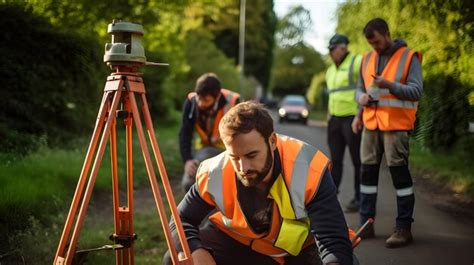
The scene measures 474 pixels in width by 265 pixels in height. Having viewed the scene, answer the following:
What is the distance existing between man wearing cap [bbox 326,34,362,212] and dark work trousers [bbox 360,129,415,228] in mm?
1125

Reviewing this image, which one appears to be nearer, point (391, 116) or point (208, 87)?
point (391, 116)

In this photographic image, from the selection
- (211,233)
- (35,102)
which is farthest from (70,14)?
(211,233)

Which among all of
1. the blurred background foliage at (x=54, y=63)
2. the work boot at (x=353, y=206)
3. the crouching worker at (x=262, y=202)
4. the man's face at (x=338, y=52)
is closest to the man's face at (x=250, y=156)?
the crouching worker at (x=262, y=202)

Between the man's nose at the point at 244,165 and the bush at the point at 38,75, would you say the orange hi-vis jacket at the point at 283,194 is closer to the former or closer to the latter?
the man's nose at the point at 244,165

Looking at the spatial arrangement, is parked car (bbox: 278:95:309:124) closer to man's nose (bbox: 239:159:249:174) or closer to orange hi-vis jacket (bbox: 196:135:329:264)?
orange hi-vis jacket (bbox: 196:135:329:264)

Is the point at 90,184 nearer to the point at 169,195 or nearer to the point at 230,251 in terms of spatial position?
the point at 169,195

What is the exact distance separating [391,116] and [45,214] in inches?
118

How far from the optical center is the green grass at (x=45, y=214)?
4.06m

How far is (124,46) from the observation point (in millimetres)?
2664

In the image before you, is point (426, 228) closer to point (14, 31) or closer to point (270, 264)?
point (270, 264)

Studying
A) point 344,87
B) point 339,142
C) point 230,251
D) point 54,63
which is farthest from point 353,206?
point 54,63

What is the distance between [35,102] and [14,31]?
0.77 m

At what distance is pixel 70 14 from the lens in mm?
4707

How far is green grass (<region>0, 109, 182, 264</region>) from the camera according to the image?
4.06 meters
